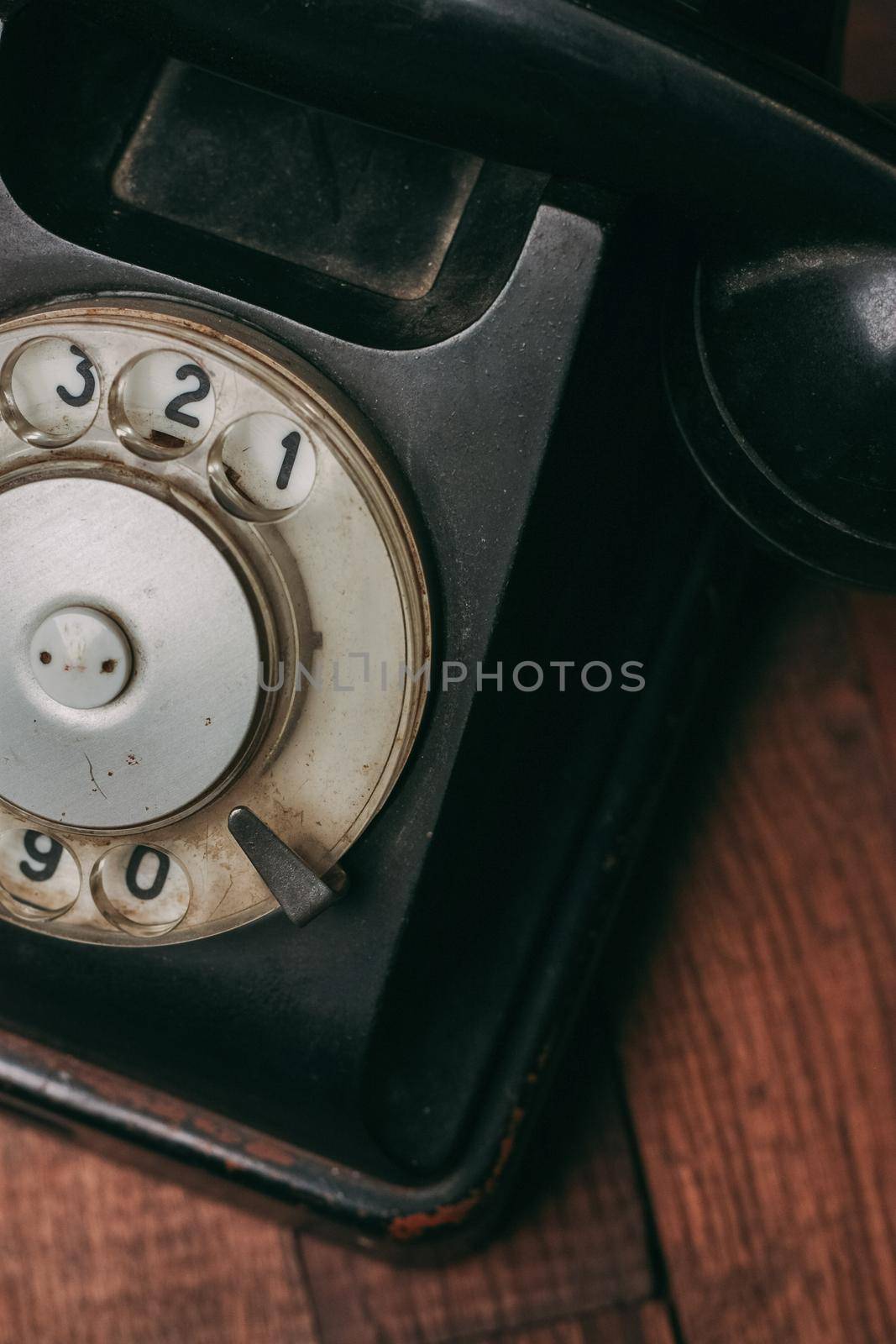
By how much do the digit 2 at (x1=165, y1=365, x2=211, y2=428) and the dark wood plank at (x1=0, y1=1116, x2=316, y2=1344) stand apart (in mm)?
467

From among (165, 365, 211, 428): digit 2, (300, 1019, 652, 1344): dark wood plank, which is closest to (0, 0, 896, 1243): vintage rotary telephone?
(165, 365, 211, 428): digit 2

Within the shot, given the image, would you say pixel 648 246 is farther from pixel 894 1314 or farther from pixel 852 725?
pixel 894 1314

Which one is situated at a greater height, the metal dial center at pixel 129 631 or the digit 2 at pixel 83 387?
the digit 2 at pixel 83 387

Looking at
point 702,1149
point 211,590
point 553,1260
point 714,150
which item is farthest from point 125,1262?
point 714,150

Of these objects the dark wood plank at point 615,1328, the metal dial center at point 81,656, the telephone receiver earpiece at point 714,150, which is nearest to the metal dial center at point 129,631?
the metal dial center at point 81,656

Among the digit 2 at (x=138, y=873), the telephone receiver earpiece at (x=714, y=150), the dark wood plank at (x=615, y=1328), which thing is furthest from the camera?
the dark wood plank at (x=615, y=1328)

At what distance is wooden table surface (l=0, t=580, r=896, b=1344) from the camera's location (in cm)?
73

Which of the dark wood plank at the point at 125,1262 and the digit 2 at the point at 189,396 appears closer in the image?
the digit 2 at the point at 189,396

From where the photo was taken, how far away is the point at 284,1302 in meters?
0.75

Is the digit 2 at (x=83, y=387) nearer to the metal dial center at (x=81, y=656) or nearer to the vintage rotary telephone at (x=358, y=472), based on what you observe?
the vintage rotary telephone at (x=358, y=472)

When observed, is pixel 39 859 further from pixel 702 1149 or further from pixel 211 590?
pixel 702 1149

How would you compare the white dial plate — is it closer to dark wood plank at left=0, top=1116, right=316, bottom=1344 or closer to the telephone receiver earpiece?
the telephone receiver earpiece

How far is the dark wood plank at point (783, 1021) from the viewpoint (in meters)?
0.73

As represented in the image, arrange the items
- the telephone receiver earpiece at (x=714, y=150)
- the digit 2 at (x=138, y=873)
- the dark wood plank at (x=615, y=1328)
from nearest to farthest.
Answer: the telephone receiver earpiece at (x=714, y=150) < the digit 2 at (x=138, y=873) < the dark wood plank at (x=615, y=1328)
